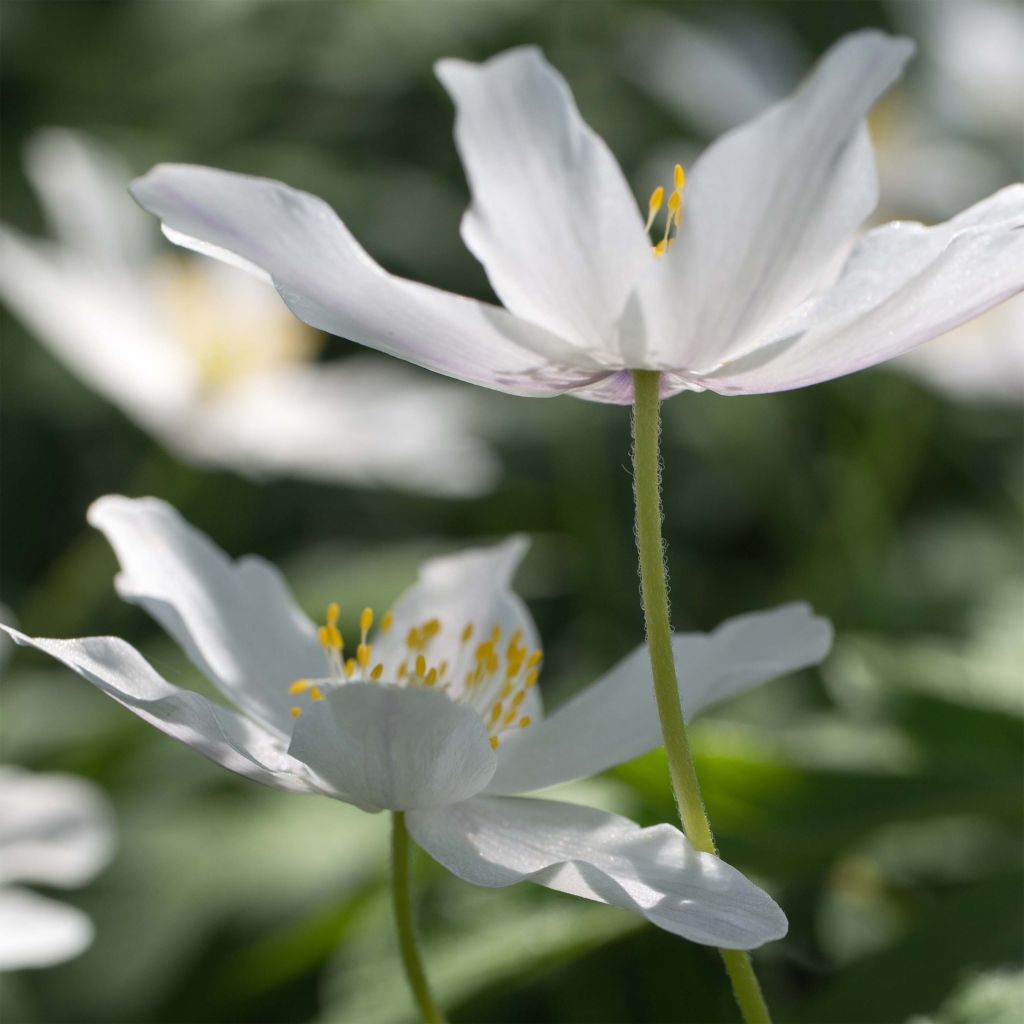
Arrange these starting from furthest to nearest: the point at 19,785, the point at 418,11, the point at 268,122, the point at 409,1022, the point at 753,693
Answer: the point at 268,122 → the point at 418,11 → the point at 753,693 → the point at 19,785 → the point at 409,1022

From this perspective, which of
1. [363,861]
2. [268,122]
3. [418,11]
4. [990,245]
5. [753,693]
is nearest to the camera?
[990,245]

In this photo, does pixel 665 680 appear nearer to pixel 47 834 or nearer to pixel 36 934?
pixel 36 934

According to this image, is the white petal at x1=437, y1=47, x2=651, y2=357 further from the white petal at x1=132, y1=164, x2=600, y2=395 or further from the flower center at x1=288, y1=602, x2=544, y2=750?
the flower center at x1=288, y1=602, x2=544, y2=750

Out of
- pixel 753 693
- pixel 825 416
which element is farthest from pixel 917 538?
pixel 753 693

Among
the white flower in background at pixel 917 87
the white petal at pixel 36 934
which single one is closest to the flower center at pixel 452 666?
the white petal at pixel 36 934

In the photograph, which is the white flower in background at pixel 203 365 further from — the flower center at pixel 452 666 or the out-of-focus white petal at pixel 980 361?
the flower center at pixel 452 666

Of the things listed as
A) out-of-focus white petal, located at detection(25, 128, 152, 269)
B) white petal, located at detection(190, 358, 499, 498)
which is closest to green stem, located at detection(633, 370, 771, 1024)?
white petal, located at detection(190, 358, 499, 498)

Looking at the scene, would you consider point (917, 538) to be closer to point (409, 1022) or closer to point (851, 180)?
point (409, 1022)

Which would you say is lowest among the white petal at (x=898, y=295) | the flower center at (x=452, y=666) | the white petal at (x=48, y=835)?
the flower center at (x=452, y=666)
